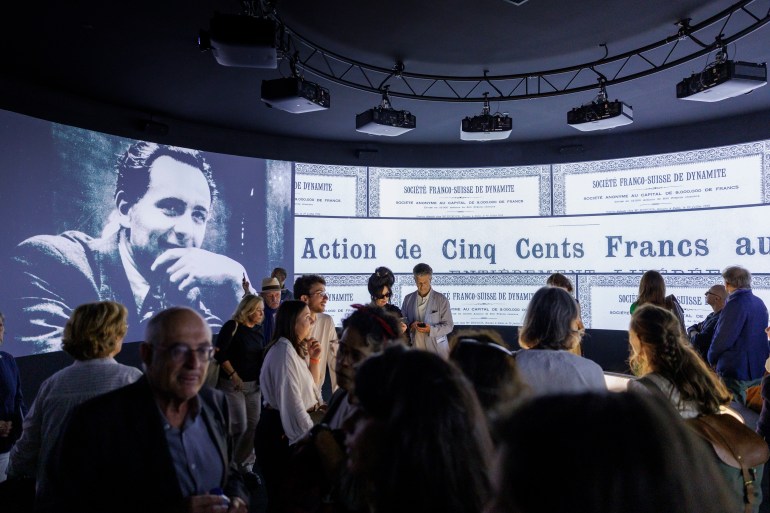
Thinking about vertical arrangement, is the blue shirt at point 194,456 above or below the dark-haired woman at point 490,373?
below

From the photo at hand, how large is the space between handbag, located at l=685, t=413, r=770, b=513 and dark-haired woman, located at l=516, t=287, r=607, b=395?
40 centimetres

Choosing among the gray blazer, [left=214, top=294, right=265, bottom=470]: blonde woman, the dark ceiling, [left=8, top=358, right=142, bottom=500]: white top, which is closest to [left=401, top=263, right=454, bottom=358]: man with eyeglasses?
the gray blazer

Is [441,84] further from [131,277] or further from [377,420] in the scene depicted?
[377,420]

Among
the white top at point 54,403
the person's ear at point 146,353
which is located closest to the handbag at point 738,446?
the person's ear at point 146,353

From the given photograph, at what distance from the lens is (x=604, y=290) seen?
25.1 ft

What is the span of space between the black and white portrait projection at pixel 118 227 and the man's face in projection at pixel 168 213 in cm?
1

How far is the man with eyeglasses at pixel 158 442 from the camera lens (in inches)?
55.5

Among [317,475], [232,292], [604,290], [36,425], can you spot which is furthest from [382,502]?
[604,290]

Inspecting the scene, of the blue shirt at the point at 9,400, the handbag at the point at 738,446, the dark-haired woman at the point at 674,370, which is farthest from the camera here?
the blue shirt at the point at 9,400

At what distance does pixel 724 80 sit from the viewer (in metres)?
4.46

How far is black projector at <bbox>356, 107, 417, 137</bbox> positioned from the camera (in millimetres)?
5719

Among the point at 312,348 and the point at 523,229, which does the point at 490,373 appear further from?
the point at 523,229

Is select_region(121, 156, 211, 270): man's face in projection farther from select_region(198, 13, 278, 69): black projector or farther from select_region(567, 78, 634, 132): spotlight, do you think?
select_region(567, 78, 634, 132): spotlight

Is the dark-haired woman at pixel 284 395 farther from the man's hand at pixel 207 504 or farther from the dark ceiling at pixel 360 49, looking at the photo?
the dark ceiling at pixel 360 49
